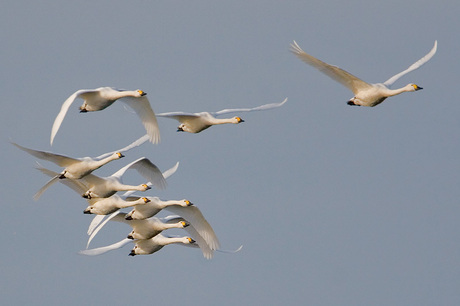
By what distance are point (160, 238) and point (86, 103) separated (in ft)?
22.6

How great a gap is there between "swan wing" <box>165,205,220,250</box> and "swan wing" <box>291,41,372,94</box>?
7.02 meters

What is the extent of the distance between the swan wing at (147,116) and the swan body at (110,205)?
2.00 meters

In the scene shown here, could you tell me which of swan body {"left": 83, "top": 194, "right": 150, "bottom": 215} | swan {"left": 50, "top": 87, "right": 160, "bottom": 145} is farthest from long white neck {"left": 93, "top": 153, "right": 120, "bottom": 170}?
swan body {"left": 83, "top": 194, "right": 150, "bottom": 215}

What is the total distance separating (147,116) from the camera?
188 feet

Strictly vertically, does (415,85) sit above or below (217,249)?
above

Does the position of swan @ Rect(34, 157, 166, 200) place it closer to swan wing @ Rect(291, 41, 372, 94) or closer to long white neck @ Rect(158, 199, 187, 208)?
long white neck @ Rect(158, 199, 187, 208)

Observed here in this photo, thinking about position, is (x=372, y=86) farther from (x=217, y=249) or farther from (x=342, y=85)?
(x=217, y=249)

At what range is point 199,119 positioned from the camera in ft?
190

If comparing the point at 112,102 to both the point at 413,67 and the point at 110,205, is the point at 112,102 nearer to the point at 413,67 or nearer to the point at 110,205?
the point at 110,205

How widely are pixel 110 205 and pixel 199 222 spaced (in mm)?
3480

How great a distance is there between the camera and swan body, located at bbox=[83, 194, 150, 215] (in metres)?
56.6

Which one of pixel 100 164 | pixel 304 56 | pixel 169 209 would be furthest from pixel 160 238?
pixel 304 56

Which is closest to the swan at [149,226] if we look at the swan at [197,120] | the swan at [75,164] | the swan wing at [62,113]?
the swan at [197,120]

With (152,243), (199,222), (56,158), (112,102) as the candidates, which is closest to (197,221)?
(199,222)
